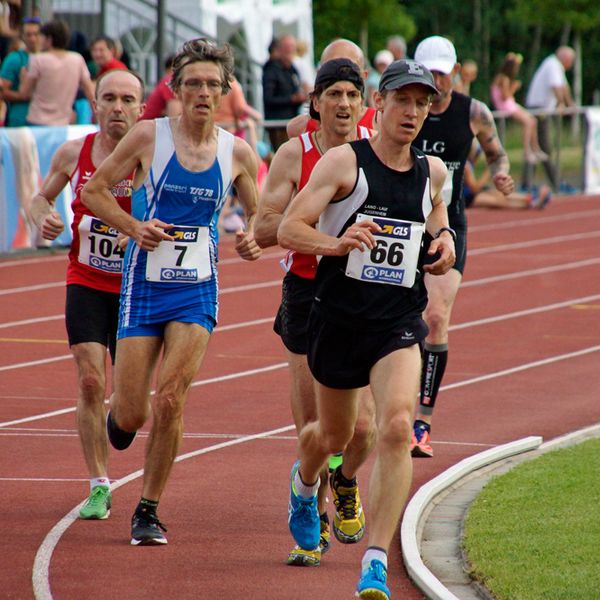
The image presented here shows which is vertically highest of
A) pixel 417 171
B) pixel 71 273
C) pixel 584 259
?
pixel 417 171

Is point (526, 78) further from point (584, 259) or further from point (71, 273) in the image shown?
point (71, 273)

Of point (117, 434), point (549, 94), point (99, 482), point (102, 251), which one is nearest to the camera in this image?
point (117, 434)

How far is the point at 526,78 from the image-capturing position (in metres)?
58.5

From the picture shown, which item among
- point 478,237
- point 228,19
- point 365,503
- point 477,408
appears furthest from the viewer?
point 228,19

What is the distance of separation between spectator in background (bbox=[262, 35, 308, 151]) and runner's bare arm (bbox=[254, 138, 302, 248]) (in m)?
15.4

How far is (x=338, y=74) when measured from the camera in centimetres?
716

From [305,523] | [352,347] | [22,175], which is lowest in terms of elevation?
[305,523]

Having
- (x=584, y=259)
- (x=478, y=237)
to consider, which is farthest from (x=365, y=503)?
(x=478, y=237)

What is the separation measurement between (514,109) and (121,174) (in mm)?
22201

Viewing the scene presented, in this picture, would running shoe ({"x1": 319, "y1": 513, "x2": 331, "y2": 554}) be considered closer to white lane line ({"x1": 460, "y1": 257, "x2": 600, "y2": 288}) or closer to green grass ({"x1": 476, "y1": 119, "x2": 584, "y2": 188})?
white lane line ({"x1": 460, "y1": 257, "x2": 600, "y2": 288})

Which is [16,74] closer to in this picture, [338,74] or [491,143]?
[491,143]

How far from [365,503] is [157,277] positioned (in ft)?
5.36

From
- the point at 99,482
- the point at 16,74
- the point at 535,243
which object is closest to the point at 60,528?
the point at 99,482

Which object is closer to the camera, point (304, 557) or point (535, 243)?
point (304, 557)
